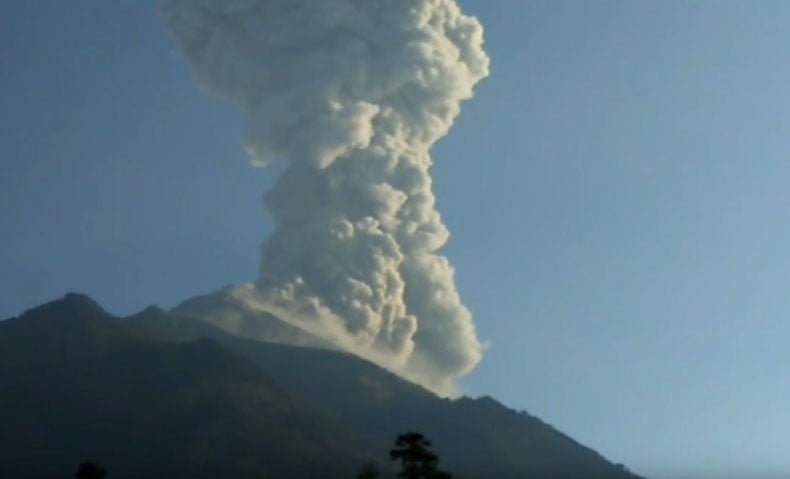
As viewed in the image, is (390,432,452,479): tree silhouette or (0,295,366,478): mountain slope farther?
(0,295,366,478): mountain slope

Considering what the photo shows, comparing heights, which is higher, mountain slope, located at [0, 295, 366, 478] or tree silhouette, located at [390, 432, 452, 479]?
mountain slope, located at [0, 295, 366, 478]

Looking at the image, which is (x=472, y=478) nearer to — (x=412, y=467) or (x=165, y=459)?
(x=165, y=459)

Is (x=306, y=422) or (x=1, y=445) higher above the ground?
(x=306, y=422)

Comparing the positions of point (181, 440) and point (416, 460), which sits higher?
point (181, 440)

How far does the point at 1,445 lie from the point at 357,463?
53708 mm

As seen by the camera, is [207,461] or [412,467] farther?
[207,461]

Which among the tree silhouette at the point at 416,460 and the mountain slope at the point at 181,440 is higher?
the mountain slope at the point at 181,440

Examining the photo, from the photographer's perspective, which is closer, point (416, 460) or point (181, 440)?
point (416, 460)

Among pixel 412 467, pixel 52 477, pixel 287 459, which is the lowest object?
pixel 412 467

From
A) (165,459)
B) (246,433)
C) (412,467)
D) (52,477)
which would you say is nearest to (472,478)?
(246,433)

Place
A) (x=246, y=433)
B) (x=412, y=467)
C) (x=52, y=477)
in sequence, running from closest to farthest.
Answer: (x=412, y=467) < (x=52, y=477) < (x=246, y=433)

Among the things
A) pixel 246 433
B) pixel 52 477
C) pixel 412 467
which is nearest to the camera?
pixel 412 467

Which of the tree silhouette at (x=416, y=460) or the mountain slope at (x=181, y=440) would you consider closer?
the tree silhouette at (x=416, y=460)

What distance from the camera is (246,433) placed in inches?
7402
